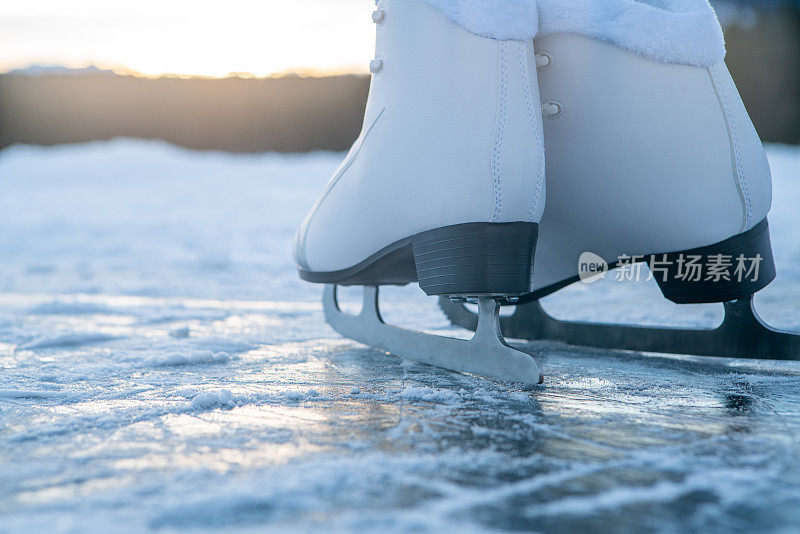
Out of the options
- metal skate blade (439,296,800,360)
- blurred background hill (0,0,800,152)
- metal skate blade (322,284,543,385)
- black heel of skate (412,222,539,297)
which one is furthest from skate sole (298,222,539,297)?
blurred background hill (0,0,800,152)

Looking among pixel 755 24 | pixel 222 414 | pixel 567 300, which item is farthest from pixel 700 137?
pixel 755 24

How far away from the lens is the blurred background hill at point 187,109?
8.25 m

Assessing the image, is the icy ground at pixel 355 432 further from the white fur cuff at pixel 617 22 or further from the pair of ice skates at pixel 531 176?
the white fur cuff at pixel 617 22

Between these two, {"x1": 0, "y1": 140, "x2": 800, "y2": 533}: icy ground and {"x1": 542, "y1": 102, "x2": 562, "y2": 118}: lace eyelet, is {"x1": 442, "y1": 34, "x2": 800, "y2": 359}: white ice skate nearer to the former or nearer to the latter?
{"x1": 542, "y1": 102, "x2": 562, "y2": 118}: lace eyelet

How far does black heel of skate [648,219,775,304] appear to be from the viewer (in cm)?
121

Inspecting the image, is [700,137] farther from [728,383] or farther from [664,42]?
[728,383]

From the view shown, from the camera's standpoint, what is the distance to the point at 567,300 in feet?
7.84

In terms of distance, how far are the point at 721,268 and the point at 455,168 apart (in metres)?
0.50

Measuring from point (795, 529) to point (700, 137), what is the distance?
73cm

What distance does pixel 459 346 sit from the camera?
1266 mm

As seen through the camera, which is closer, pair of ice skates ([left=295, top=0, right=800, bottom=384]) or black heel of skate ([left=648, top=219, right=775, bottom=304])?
pair of ice skates ([left=295, top=0, right=800, bottom=384])

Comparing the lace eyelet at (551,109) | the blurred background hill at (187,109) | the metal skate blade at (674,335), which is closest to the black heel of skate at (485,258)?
the lace eyelet at (551,109)

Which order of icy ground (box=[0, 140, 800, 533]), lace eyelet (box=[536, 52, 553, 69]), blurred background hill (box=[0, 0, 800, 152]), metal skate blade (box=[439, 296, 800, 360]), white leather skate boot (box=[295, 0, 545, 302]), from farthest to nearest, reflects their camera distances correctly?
1. blurred background hill (box=[0, 0, 800, 152])
2. metal skate blade (box=[439, 296, 800, 360])
3. lace eyelet (box=[536, 52, 553, 69])
4. white leather skate boot (box=[295, 0, 545, 302])
5. icy ground (box=[0, 140, 800, 533])

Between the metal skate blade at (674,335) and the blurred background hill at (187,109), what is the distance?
6.64 metres
